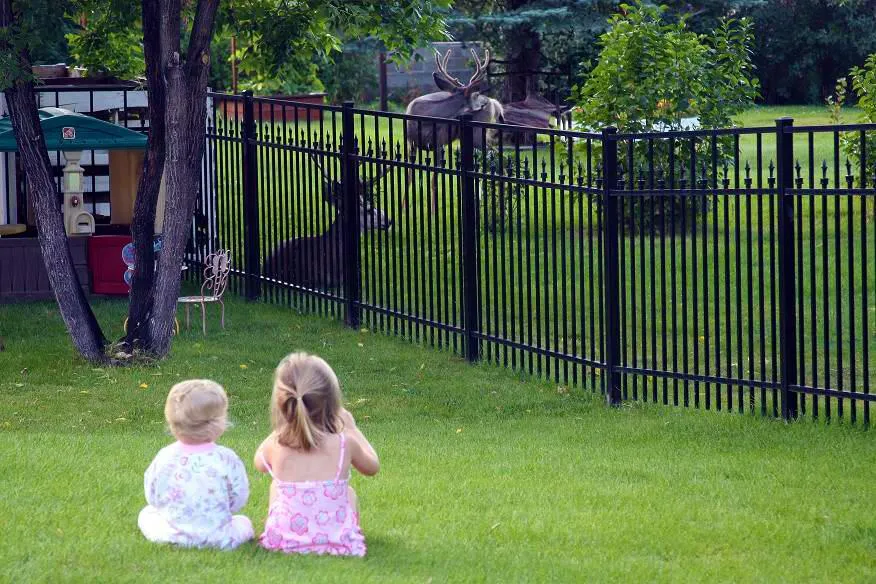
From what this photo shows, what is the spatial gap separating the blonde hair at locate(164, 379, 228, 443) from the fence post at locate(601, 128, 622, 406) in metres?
4.60

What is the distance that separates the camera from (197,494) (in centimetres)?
541

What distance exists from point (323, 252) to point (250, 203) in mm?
1616

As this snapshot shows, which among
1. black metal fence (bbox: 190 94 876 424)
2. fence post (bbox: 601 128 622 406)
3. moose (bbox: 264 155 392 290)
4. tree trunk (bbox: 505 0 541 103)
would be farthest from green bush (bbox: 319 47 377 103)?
fence post (bbox: 601 128 622 406)

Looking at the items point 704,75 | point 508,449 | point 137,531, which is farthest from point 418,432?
point 704,75

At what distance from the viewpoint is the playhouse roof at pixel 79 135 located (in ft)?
44.7

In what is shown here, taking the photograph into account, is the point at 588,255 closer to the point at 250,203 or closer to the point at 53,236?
the point at 250,203

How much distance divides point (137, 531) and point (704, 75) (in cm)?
1236

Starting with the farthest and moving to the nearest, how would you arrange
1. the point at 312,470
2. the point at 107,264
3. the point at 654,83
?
the point at 654,83, the point at 107,264, the point at 312,470

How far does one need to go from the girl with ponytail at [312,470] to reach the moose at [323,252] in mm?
6816

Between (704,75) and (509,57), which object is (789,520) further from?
(509,57)

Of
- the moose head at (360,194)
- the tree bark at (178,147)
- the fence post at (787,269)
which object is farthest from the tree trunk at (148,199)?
the fence post at (787,269)

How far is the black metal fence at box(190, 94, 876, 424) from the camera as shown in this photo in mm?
8625

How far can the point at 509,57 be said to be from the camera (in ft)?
108

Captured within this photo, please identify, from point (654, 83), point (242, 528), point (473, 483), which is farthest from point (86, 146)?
point (242, 528)
